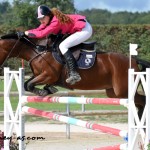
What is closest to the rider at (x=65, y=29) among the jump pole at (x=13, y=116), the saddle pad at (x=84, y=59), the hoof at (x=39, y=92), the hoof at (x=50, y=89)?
the saddle pad at (x=84, y=59)

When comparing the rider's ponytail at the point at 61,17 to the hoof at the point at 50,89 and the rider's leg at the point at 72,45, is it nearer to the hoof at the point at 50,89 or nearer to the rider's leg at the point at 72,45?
the rider's leg at the point at 72,45

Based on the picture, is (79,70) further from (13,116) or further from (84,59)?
(13,116)

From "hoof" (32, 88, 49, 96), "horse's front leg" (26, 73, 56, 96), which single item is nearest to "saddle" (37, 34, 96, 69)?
"horse's front leg" (26, 73, 56, 96)

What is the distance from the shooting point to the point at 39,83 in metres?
8.31

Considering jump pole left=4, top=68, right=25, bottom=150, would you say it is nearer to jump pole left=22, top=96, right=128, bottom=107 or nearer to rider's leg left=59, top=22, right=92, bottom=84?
jump pole left=22, top=96, right=128, bottom=107

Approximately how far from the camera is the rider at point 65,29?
27.2ft

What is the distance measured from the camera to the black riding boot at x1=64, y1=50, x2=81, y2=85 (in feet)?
27.6

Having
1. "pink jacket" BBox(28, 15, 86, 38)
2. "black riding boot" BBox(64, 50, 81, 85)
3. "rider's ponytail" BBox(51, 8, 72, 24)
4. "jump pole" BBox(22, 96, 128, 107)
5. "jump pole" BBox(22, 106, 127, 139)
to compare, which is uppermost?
"rider's ponytail" BBox(51, 8, 72, 24)

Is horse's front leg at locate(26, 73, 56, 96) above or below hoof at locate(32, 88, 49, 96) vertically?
above

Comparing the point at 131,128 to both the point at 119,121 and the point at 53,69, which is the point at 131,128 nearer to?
the point at 53,69

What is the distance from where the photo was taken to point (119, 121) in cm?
1356

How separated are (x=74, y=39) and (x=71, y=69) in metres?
0.46

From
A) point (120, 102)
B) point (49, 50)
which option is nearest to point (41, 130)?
point (49, 50)

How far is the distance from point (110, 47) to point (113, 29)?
4456 millimetres
